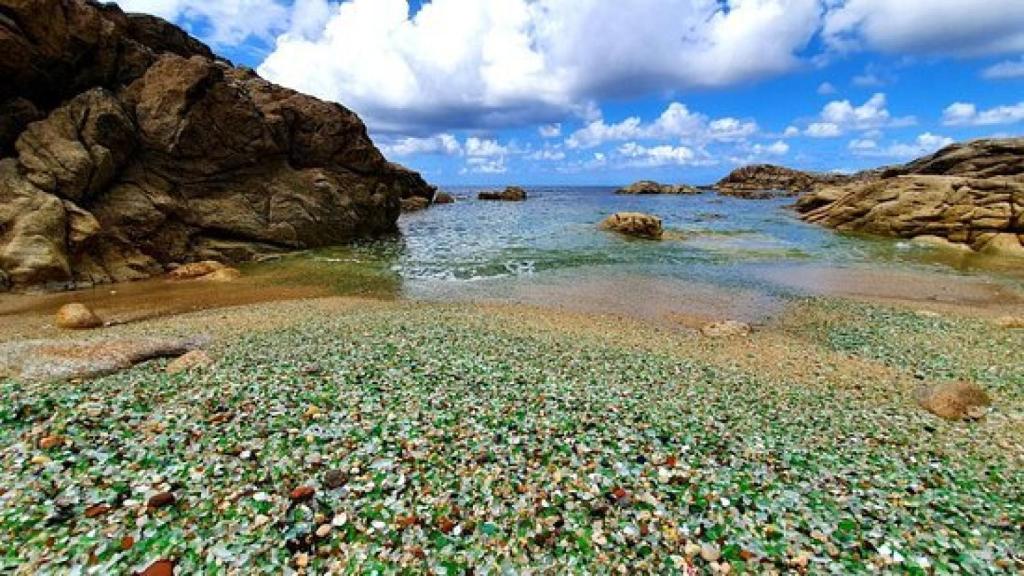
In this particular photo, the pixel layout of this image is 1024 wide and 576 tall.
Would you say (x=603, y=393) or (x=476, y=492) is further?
(x=603, y=393)

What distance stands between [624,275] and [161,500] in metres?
27.6

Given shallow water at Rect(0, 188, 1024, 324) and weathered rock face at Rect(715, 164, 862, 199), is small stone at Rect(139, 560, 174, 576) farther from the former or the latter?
weathered rock face at Rect(715, 164, 862, 199)

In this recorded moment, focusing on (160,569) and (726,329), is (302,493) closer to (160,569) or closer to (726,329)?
(160,569)

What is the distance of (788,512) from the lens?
7156 millimetres

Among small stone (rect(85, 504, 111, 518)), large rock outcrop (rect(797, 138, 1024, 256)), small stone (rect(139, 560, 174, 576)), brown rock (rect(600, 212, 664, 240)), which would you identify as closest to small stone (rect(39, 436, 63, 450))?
small stone (rect(85, 504, 111, 518))

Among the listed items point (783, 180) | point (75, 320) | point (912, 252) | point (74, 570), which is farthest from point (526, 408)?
point (783, 180)

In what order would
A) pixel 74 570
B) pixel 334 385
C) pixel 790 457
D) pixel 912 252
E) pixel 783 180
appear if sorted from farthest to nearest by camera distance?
pixel 783 180, pixel 912 252, pixel 334 385, pixel 790 457, pixel 74 570

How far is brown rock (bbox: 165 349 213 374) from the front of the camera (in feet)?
38.1

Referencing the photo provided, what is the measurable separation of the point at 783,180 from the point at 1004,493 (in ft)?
572

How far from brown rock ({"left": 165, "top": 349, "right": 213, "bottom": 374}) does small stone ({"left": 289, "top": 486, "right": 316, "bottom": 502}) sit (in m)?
6.15

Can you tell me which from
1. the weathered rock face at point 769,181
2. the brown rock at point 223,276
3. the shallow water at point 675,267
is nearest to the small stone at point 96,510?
the shallow water at point 675,267

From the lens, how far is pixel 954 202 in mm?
49312

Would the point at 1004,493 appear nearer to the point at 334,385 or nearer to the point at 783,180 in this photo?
the point at 334,385

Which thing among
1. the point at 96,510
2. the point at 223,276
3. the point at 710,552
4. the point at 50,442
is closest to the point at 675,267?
the point at 223,276
